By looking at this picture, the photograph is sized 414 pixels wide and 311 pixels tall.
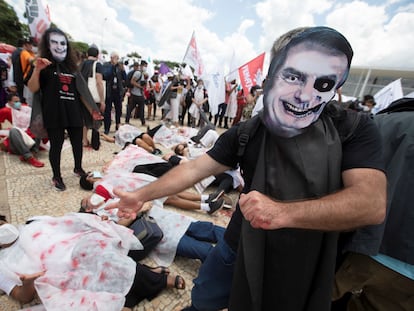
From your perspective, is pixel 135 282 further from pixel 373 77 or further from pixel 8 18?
pixel 8 18

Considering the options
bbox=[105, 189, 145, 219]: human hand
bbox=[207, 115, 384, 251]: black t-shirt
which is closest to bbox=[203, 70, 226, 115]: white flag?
bbox=[207, 115, 384, 251]: black t-shirt

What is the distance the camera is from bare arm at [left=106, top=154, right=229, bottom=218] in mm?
1067

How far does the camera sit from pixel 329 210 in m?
0.69

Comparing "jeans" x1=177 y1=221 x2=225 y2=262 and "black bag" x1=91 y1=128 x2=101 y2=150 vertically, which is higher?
"black bag" x1=91 y1=128 x2=101 y2=150

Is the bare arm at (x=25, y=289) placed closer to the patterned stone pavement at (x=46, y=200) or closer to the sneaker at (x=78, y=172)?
the patterned stone pavement at (x=46, y=200)

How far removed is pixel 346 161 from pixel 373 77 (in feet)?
83.3

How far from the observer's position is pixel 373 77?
65.8 ft

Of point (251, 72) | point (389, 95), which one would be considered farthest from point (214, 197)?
point (389, 95)

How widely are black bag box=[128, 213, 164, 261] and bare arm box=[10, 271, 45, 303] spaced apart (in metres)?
0.67

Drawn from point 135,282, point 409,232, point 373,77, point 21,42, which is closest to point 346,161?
point 409,232

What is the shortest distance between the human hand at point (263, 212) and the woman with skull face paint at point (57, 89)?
9.04ft

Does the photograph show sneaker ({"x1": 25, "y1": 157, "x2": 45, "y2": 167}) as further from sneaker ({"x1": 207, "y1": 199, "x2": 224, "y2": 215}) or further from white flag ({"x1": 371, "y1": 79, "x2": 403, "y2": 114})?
white flag ({"x1": 371, "y1": 79, "x2": 403, "y2": 114})

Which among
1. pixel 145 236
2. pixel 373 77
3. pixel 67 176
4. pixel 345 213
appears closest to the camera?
Answer: pixel 345 213

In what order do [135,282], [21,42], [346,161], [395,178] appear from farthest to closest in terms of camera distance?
[21,42] < [135,282] < [395,178] < [346,161]
